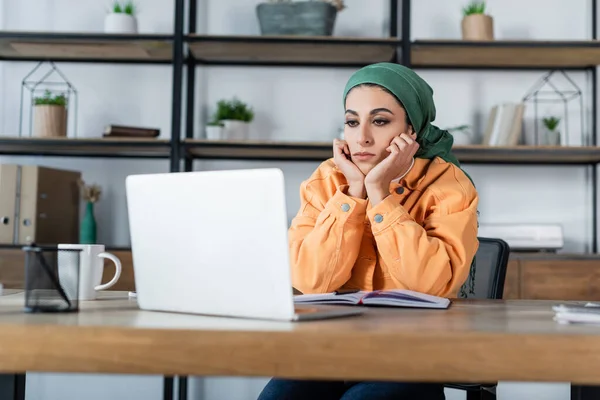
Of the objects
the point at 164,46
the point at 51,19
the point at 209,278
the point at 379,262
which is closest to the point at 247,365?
the point at 209,278

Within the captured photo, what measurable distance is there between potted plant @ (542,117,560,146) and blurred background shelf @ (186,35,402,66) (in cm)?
73

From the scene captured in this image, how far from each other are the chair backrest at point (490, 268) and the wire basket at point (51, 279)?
1.01 m

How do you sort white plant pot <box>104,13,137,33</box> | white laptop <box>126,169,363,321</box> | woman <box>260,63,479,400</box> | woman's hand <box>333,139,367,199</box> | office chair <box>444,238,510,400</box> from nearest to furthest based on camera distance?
white laptop <box>126,169,363,321</box>, woman <box>260,63,479,400</box>, woman's hand <box>333,139,367,199</box>, office chair <box>444,238,510,400</box>, white plant pot <box>104,13,137,33</box>

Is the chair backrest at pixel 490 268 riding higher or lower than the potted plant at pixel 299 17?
lower

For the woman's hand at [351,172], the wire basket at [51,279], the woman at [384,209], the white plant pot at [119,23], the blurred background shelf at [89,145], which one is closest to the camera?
the wire basket at [51,279]

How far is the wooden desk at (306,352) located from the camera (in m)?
0.81

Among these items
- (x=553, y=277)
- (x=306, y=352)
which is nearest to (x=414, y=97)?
(x=306, y=352)

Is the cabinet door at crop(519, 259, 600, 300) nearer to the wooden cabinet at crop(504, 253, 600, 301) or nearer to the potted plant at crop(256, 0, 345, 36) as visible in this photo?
the wooden cabinet at crop(504, 253, 600, 301)

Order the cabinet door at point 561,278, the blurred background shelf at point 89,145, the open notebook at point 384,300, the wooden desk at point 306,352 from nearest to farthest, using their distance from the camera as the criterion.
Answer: the wooden desk at point 306,352
the open notebook at point 384,300
the cabinet door at point 561,278
the blurred background shelf at point 89,145

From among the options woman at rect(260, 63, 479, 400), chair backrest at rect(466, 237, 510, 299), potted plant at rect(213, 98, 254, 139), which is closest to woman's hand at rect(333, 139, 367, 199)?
woman at rect(260, 63, 479, 400)

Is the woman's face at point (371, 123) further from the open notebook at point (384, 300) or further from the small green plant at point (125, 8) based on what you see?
the small green plant at point (125, 8)

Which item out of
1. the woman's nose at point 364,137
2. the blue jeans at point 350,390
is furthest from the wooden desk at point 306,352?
the woman's nose at point 364,137

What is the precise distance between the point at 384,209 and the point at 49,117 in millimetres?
2138

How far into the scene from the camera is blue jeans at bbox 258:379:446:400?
1.32 m
